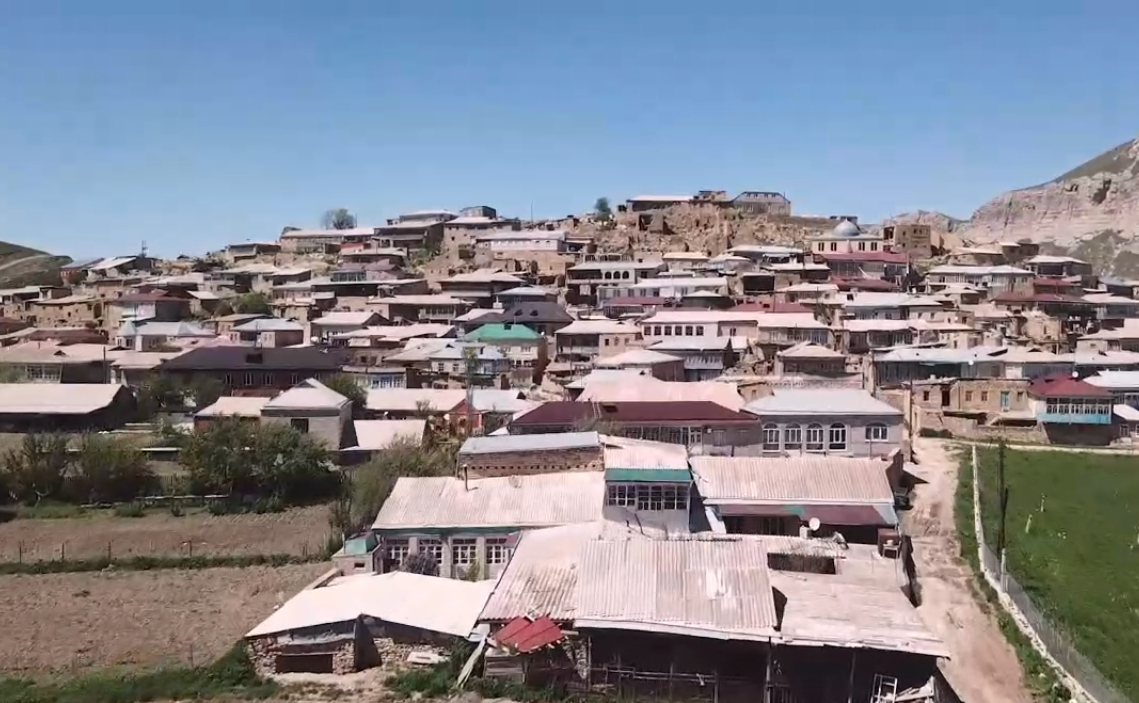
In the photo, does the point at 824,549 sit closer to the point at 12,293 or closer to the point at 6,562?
the point at 6,562

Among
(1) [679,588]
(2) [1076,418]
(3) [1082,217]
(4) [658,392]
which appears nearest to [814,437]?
(4) [658,392]

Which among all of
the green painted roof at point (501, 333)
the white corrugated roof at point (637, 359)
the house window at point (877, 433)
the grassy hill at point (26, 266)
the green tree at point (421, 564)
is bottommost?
the green tree at point (421, 564)

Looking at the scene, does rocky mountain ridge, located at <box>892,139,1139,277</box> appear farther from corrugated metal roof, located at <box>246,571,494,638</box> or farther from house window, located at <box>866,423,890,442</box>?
corrugated metal roof, located at <box>246,571,494,638</box>

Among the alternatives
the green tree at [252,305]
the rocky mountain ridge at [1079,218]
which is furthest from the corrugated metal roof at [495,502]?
the rocky mountain ridge at [1079,218]

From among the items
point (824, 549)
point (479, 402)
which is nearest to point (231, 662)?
point (824, 549)

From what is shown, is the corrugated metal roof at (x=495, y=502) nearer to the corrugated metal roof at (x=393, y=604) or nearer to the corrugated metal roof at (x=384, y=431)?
the corrugated metal roof at (x=393, y=604)

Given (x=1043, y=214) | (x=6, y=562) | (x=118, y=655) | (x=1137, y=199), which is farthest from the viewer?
(x=1043, y=214)

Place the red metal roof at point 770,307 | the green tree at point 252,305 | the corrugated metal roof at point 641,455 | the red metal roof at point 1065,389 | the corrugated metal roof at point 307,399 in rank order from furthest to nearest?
1. the green tree at point 252,305
2. the red metal roof at point 770,307
3. the red metal roof at point 1065,389
4. the corrugated metal roof at point 307,399
5. the corrugated metal roof at point 641,455

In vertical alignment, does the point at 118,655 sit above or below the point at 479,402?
below
